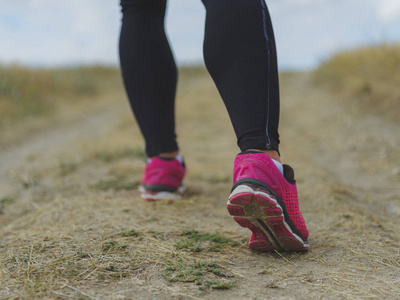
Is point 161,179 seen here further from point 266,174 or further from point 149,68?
point 266,174

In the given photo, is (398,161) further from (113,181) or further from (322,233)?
(113,181)

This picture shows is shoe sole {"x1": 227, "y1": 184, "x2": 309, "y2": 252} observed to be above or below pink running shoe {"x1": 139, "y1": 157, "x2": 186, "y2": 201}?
above

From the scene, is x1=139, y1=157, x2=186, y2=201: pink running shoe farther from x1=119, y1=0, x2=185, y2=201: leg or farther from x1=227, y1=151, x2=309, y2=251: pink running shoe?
x1=227, y1=151, x2=309, y2=251: pink running shoe

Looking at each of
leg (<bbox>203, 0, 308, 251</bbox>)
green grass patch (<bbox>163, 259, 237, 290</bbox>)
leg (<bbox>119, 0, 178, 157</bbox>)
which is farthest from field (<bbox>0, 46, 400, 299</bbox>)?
leg (<bbox>119, 0, 178, 157</bbox>)

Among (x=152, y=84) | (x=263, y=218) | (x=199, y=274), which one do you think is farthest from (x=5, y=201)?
(x=263, y=218)

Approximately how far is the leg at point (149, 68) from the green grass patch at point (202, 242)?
51cm

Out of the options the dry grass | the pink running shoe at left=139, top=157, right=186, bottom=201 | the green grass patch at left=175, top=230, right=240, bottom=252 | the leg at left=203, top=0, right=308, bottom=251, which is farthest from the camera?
the dry grass

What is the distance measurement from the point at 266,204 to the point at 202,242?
0.32 meters

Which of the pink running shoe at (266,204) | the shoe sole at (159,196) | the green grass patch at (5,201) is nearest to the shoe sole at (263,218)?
the pink running shoe at (266,204)

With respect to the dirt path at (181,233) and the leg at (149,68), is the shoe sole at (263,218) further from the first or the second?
the leg at (149,68)

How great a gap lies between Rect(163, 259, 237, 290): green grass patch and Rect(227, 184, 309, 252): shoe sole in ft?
0.46

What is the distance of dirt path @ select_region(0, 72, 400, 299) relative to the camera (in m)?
0.89

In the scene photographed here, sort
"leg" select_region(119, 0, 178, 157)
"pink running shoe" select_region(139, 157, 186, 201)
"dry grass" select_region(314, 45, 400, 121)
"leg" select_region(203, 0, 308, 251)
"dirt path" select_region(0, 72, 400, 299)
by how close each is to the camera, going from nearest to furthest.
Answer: "dirt path" select_region(0, 72, 400, 299) → "leg" select_region(203, 0, 308, 251) → "leg" select_region(119, 0, 178, 157) → "pink running shoe" select_region(139, 157, 186, 201) → "dry grass" select_region(314, 45, 400, 121)

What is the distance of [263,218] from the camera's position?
977mm
